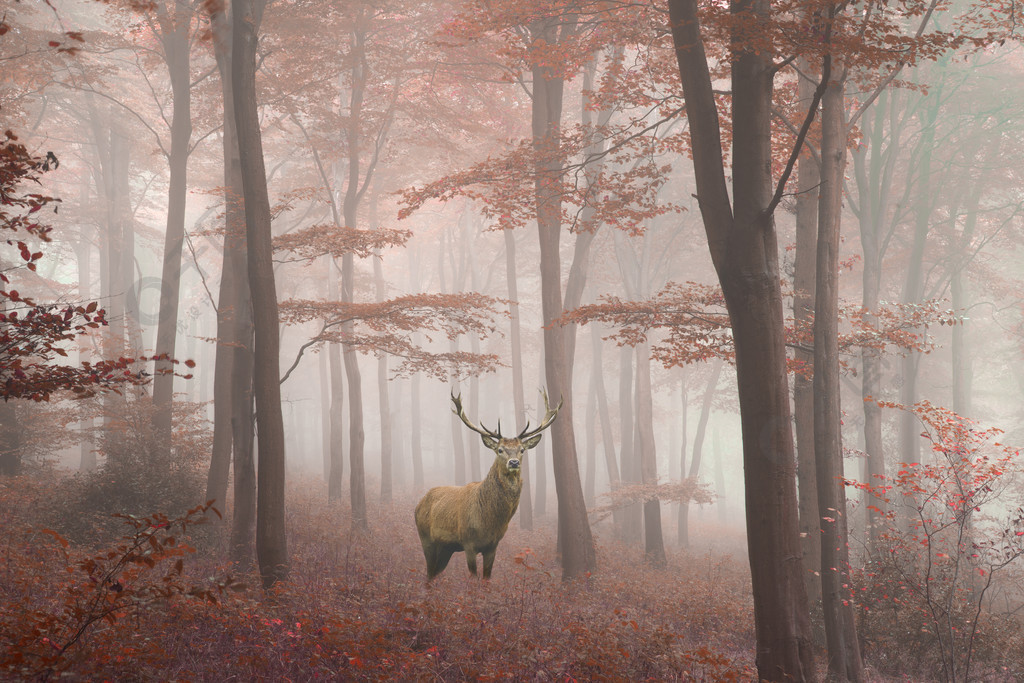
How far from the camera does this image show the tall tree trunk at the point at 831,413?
23.6ft

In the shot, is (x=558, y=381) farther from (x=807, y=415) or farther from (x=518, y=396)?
(x=518, y=396)

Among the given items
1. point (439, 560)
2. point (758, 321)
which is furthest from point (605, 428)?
point (758, 321)

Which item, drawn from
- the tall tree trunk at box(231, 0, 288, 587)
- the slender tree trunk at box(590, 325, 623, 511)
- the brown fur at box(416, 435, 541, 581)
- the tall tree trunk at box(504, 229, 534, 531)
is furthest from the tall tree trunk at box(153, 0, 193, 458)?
the slender tree trunk at box(590, 325, 623, 511)

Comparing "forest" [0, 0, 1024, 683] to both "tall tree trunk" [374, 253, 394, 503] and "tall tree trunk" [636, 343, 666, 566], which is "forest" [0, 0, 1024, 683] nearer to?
"tall tree trunk" [636, 343, 666, 566]

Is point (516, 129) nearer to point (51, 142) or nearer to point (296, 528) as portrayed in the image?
point (296, 528)

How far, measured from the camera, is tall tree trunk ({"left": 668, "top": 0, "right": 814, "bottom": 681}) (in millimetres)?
5707

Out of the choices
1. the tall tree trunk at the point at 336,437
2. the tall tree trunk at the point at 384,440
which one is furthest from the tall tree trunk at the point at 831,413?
the tall tree trunk at the point at 384,440

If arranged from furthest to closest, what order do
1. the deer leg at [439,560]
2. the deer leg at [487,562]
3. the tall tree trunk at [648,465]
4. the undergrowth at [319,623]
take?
the tall tree trunk at [648,465], the deer leg at [439,560], the deer leg at [487,562], the undergrowth at [319,623]

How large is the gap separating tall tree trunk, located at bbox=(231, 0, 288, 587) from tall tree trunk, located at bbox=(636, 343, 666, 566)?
36.7 ft

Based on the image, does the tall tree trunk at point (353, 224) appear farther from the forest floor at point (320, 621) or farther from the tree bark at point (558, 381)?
the tree bark at point (558, 381)

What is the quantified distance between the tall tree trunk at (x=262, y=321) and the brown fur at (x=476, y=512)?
1853 mm

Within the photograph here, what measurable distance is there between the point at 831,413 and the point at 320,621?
6.13m

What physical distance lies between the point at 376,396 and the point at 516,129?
3881cm

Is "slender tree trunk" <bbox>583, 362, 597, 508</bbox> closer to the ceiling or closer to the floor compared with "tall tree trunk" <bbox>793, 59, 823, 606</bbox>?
closer to the floor
